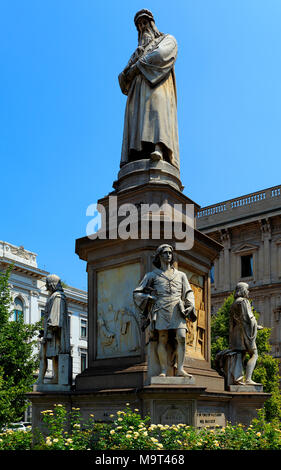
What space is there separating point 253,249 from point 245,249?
0.66 meters

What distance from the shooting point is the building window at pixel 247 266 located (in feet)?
143

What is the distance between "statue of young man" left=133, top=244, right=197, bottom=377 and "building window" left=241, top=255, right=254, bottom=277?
35.1 metres

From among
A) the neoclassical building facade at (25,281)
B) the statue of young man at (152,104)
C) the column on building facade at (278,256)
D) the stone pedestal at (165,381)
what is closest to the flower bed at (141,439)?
the stone pedestal at (165,381)

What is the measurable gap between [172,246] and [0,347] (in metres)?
14.7

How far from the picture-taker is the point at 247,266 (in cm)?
4391

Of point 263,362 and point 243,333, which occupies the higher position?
point 243,333

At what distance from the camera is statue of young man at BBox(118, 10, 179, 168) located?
38.3 feet

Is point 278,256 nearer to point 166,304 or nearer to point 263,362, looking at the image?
point 263,362

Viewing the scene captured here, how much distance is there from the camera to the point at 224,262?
44688 millimetres

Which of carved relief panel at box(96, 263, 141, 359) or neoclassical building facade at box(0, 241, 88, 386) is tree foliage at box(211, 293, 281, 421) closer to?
neoclassical building facade at box(0, 241, 88, 386)

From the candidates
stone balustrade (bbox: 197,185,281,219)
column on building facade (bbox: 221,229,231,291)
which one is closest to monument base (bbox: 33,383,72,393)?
column on building facade (bbox: 221,229,231,291)

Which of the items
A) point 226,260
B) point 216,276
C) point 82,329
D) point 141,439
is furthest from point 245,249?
point 141,439

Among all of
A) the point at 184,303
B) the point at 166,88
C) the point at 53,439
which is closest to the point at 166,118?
the point at 166,88
